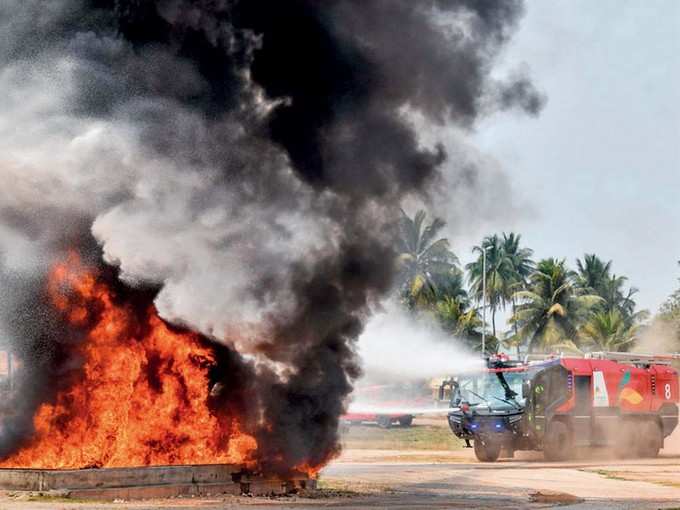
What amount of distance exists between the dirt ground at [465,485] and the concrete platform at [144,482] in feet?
1.73

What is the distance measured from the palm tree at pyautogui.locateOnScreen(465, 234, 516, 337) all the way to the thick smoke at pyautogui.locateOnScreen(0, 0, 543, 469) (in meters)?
63.8

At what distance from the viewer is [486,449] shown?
34594 millimetres

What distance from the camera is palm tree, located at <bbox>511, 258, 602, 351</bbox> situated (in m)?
76.6

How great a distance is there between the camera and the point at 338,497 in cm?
2062

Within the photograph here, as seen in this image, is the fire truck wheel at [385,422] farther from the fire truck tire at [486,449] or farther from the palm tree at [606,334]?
the fire truck tire at [486,449]

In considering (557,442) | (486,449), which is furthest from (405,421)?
(557,442)

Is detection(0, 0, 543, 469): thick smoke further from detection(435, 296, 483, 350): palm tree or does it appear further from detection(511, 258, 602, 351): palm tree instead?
detection(511, 258, 602, 351): palm tree

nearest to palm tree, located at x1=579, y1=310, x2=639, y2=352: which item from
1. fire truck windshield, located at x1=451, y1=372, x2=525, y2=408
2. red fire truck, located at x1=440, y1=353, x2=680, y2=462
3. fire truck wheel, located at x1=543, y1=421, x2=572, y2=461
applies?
red fire truck, located at x1=440, y1=353, x2=680, y2=462

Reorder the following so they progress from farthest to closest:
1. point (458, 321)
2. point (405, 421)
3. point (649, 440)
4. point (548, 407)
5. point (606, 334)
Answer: point (606, 334) < point (458, 321) < point (405, 421) < point (649, 440) < point (548, 407)

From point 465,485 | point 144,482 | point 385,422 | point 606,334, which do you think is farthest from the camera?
point 606,334

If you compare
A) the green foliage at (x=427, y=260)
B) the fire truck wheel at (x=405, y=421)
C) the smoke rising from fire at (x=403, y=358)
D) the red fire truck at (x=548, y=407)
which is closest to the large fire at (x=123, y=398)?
the smoke rising from fire at (x=403, y=358)

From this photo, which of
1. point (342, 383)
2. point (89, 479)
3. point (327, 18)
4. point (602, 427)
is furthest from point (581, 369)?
point (89, 479)

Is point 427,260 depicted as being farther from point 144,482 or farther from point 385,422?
point 144,482

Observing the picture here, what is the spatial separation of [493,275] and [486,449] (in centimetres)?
5299
